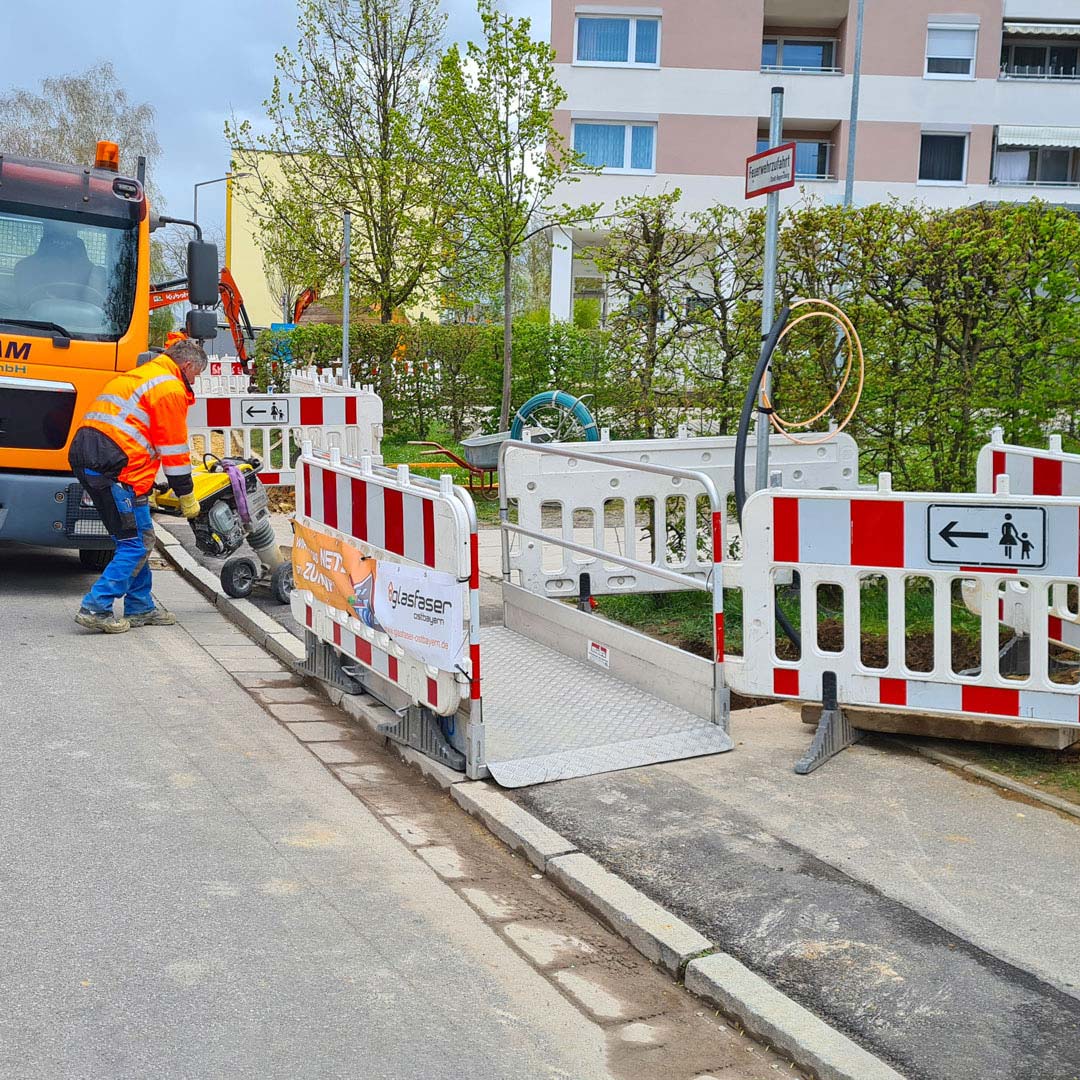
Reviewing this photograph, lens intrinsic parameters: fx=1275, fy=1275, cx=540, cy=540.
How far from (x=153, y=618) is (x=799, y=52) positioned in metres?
38.7

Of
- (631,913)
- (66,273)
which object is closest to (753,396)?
(631,913)

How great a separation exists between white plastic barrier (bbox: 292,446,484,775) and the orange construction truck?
3.24m

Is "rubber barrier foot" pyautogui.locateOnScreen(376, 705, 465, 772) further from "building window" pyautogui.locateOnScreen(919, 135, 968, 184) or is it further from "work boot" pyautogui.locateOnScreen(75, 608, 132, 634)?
"building window" pyautogui.locateOnScreen(919, 135, 968, 184)

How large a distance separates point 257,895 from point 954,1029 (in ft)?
8.00

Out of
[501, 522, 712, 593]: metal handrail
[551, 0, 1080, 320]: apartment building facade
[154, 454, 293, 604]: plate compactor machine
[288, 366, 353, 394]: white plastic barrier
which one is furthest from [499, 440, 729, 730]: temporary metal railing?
[551, 0, 1080, 320]: apartment building facade

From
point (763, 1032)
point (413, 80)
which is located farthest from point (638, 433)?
point (413, 80)

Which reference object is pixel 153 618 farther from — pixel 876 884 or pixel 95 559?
pixel 876 884

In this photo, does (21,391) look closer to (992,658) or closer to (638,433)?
(638,433)

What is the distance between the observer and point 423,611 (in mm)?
5988

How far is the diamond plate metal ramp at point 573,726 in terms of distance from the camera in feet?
19.3

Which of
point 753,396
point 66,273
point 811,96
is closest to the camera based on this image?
point 753,396

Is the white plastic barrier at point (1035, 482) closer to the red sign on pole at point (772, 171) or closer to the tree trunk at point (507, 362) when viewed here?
the red sign on pole at point (772, 171)

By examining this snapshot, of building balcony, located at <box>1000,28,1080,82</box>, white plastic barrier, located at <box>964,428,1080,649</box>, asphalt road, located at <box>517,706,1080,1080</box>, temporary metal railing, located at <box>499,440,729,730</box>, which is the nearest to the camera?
asphalt road, located at <box>517,706,1080,1080</box>

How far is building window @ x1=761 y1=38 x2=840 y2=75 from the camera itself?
138ft
